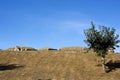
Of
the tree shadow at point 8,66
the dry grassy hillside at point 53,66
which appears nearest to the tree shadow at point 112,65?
the dry grassy hillside at point 53,66

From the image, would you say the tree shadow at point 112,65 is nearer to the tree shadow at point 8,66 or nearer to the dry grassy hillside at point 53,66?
the dry grassy hillside at point 53,66

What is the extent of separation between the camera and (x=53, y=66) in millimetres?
68562

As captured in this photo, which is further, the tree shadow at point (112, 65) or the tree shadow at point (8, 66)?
the tree shadow at point (8, 66)

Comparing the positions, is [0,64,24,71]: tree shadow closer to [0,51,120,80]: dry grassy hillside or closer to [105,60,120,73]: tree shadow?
[0,51,120,80]: dry grassy hillside

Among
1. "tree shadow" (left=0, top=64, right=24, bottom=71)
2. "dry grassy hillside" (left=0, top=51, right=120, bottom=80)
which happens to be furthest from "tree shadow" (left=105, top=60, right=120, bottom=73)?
"tree shadow" (left=0, top=64, right=24, bottom=71)

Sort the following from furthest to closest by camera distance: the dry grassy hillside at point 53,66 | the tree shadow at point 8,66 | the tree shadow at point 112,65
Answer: the tree shadow at point 8,66 → the tree shadow at point 112,65 → the dry grassy hillside at point 53,66

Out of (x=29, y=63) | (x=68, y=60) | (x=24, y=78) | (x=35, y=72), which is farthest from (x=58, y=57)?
(x=24, y=78)

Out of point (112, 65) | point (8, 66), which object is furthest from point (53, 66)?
point (112, 65)

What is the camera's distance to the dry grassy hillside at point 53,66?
196 ft

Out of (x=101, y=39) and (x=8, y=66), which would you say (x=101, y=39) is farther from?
(x=8, y=66)

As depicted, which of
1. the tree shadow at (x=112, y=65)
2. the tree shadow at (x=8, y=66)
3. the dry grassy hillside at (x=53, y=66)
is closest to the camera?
the dry grassy hillside at (x=53, y=66)

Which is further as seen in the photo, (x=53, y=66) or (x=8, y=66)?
(x=8, y=66)

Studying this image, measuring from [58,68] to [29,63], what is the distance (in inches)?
341

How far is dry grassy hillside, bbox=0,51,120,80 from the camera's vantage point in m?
59.8
